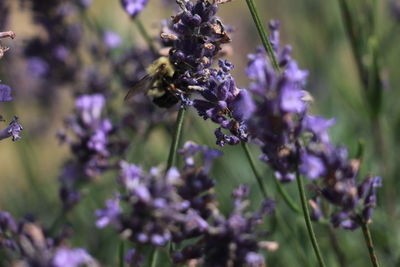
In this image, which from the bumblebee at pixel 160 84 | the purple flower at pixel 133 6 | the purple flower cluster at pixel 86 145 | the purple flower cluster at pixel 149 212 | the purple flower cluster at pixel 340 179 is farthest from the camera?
the purple flower cluster at pixel 86 145

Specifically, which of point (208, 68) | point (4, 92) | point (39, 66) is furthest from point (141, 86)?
point (39, 66)

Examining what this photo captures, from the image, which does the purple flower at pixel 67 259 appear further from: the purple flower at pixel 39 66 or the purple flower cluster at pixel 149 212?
the purple flower at pixel 39 66

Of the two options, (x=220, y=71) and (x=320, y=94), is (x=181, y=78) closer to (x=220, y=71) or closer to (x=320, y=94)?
(x=220, y=71)

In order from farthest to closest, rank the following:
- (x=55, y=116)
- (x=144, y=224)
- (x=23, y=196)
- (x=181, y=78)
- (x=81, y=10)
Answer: (x=55, y=116) < (x=23, y=196) < (x=81, y=10) < (x=181, y=78) < (x=144, y=224)

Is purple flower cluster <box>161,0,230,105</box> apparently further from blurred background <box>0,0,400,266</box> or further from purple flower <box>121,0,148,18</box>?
blurred background <box>0,0,400,266</box>

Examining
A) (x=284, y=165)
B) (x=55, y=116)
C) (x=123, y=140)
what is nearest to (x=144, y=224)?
(x=284, y=165)

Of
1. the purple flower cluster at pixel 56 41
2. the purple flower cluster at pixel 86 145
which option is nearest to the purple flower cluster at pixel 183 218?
the purple flower cluster at pixel 86 145
